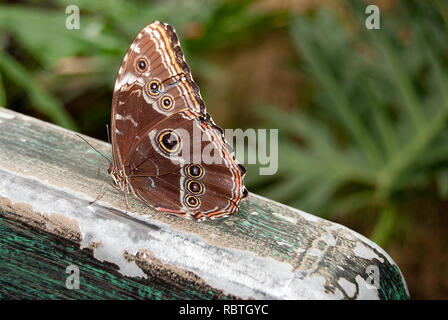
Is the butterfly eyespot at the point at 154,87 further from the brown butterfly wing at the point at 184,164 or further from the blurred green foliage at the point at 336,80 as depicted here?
the blurred green foliage at the point at 336,80

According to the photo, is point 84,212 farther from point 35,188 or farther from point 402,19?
point 402,19

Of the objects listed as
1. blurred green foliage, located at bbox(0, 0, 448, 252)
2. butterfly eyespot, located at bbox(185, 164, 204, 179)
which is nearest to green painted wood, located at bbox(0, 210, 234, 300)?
butterfly eyespot, located at bbox(185, 164, 204, 179)

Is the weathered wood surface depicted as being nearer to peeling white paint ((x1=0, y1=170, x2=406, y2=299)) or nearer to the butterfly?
peeling white paint ((x1=0, y1=170, x2=406, y2=299))
